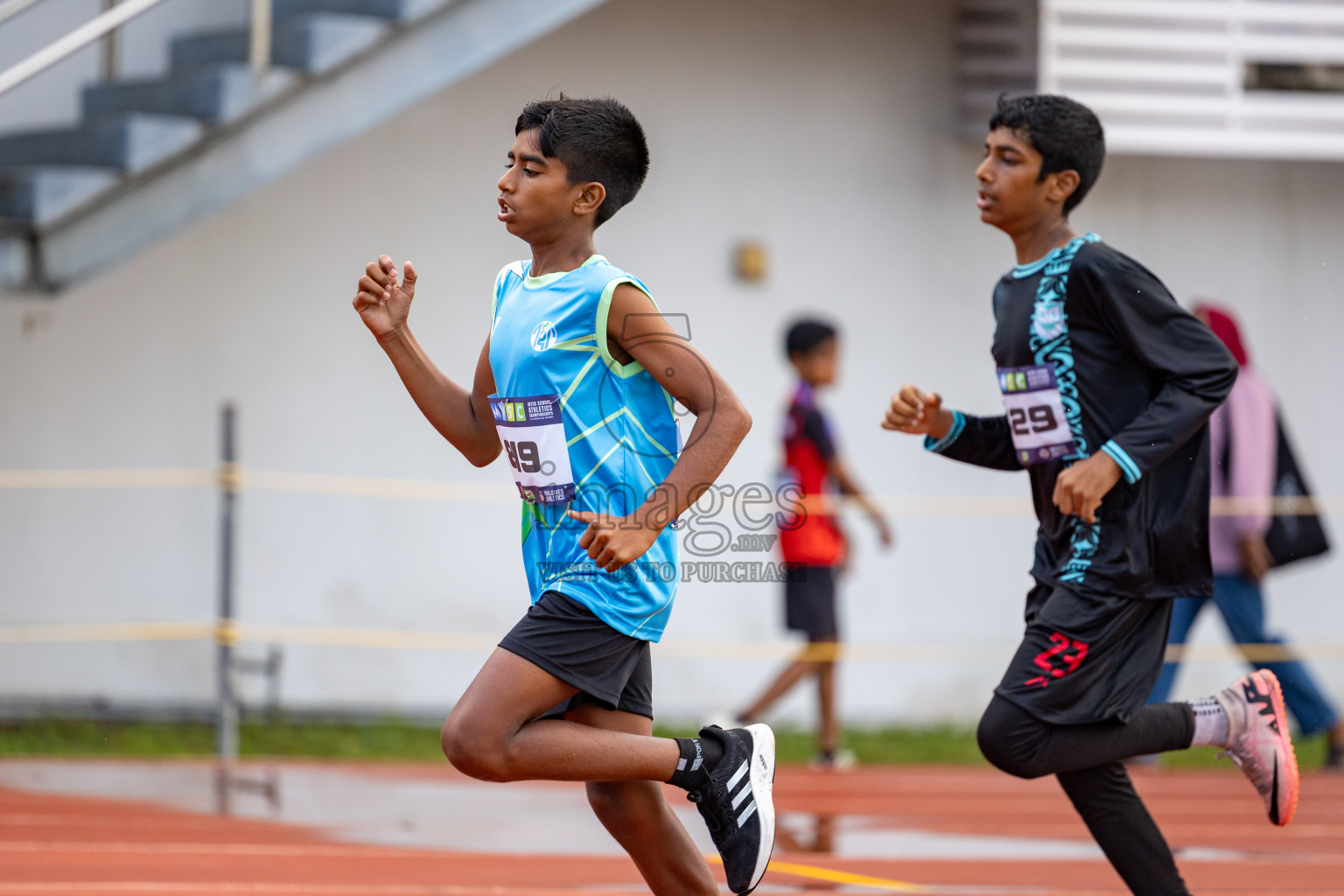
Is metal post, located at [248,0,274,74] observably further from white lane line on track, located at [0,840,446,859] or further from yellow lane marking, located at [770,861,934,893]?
yellow lane marking, located at [770,861,934,893]

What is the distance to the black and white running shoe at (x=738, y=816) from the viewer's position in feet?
10.4

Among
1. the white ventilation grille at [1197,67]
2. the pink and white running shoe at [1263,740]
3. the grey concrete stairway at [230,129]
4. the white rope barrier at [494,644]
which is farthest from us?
the white ventilation grille at [1197,67]

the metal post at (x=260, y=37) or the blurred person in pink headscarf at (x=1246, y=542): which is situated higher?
the metal post at (x=260, y=37)

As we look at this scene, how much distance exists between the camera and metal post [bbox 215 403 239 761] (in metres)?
7.02

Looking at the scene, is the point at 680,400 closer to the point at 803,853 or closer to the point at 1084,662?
the point at 1084,662

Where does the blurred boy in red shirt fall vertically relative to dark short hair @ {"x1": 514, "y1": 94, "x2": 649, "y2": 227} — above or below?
below

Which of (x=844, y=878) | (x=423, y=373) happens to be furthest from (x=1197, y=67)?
(x=423, y=373)

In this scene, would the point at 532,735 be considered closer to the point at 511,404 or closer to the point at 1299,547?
the point at 511,404

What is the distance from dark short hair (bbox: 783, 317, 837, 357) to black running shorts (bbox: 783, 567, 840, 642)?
3.26 feet

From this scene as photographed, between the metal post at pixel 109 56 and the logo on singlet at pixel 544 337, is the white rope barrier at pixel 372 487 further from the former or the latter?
the logo on singlet at pixel 544 337

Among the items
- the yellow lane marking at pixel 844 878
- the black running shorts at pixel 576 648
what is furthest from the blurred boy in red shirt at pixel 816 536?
the black running shorts at pixel 576 648

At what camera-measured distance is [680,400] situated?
3131 mm

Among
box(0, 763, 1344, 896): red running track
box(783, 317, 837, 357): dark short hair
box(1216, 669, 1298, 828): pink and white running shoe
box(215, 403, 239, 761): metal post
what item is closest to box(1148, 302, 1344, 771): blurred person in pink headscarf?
box(0, 763, 1344, 896): red running track

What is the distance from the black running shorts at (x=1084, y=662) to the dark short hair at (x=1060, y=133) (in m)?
0.92
